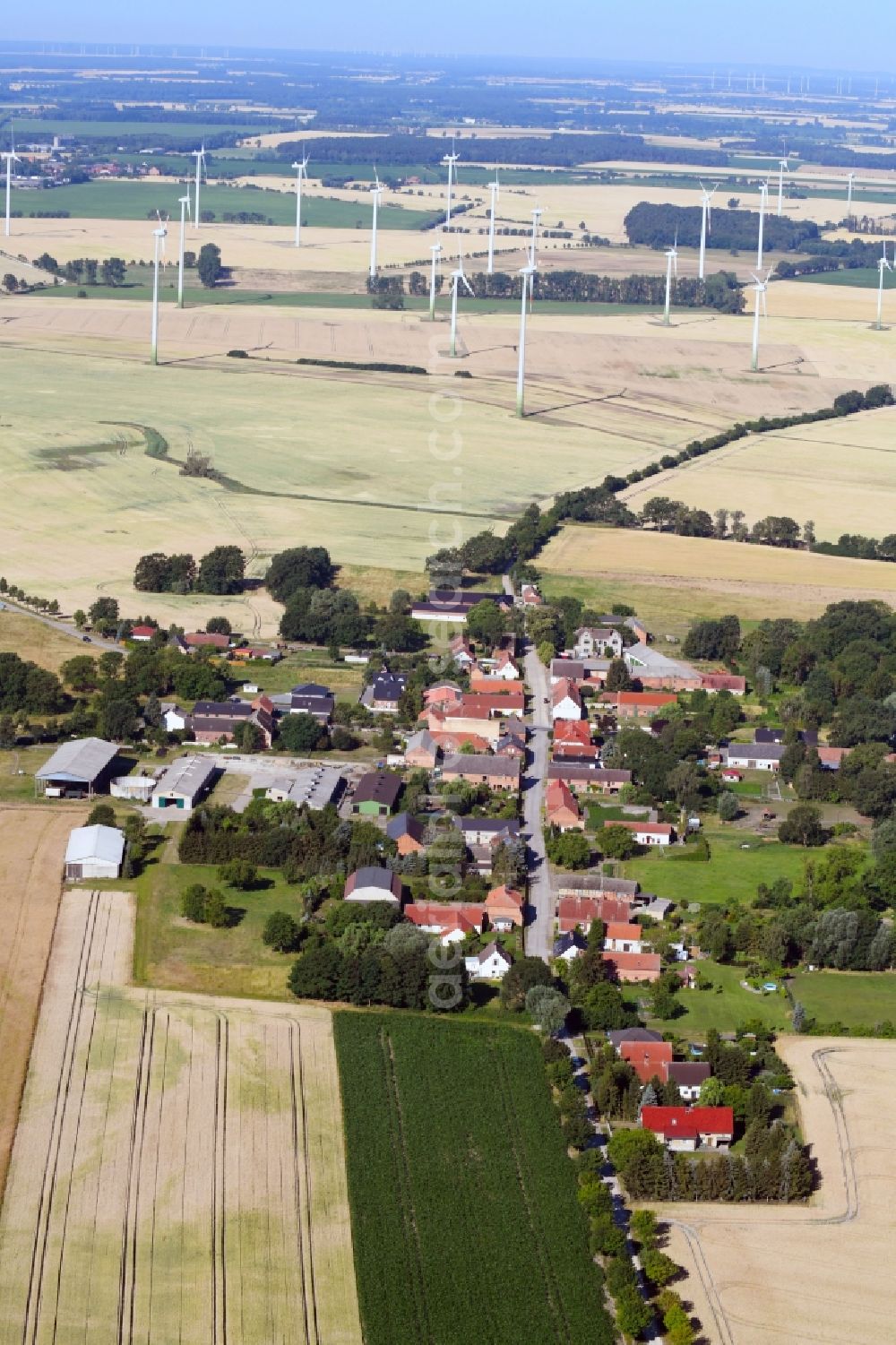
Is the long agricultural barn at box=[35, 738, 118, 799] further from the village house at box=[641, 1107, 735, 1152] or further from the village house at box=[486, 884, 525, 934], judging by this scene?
the village house at box=[641, 1107, 735, 1152]

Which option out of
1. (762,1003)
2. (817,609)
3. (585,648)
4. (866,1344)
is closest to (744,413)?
(817,609)

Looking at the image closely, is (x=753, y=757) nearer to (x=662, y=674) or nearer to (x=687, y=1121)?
(x=662, y=674)

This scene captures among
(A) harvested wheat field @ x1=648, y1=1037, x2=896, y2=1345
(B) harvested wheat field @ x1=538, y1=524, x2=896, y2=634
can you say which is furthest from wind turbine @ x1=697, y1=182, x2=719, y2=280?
(A) harvested wheat field @ x1=648, y1=1037, x2=896, y2=1345

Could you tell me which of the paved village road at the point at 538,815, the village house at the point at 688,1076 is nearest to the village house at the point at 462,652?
the paved village road at the point at 538,815

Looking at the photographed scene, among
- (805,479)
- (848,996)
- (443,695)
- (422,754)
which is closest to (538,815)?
(422,754)

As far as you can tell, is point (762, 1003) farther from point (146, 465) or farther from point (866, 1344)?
point (146, 465)

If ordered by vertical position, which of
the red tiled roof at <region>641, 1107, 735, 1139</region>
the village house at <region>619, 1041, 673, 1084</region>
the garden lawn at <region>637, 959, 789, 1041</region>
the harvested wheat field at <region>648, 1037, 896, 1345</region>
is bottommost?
the harvested wheat field at <region>648, 1037, 896, 1345</region>
